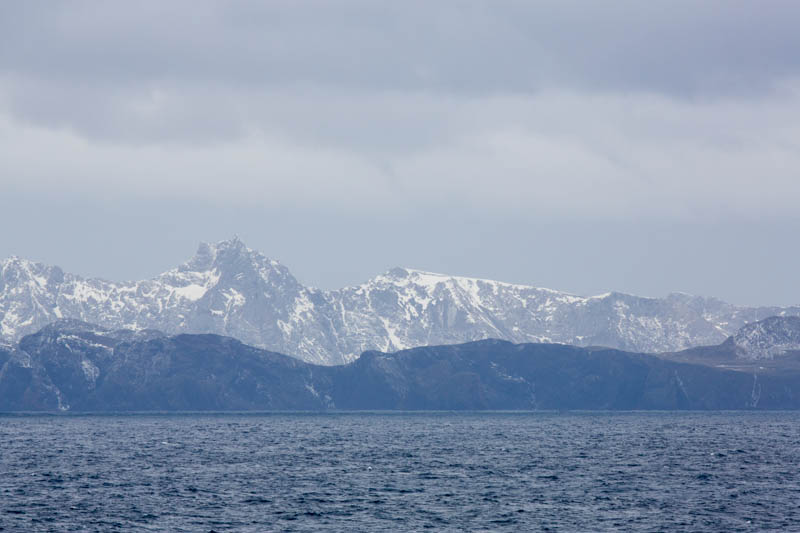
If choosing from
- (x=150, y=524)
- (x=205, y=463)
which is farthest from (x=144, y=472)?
(x=150, y=524)

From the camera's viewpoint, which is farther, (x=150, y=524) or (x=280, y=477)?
(x=280, y=477)

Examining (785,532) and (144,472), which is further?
(144,472)

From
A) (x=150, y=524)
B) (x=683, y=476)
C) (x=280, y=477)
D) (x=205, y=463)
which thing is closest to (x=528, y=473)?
(x=683, y=476)

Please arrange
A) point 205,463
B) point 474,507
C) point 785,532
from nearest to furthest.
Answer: point 785,532 < point 474,507 < point 205,463

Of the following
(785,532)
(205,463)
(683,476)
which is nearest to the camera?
(785,532)

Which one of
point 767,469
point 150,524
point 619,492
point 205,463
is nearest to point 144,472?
point 205,463

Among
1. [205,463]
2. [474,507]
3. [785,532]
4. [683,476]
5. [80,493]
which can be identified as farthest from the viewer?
[205,463]

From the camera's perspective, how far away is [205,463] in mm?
188625

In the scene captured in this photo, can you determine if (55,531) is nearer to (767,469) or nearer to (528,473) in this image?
(528,473)

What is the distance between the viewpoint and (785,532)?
4321 inches

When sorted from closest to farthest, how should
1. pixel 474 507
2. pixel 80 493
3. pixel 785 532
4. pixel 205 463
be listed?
pixel 785 532 < pixel 474 507 < pixel 80 493 < pixel 205 463

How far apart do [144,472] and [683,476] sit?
83.3 m

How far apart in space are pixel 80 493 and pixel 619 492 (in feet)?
232

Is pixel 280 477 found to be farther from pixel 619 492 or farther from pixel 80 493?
pixel 619 492
